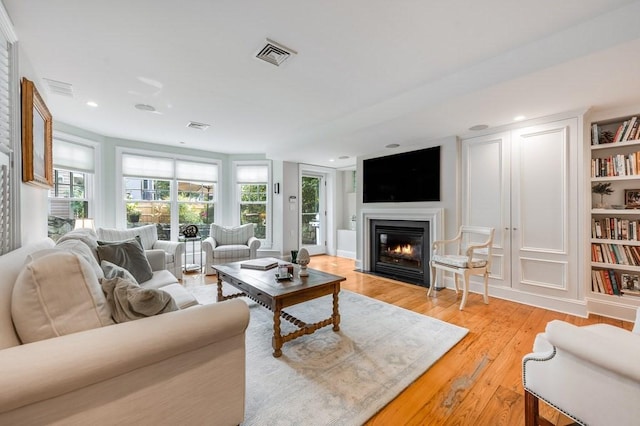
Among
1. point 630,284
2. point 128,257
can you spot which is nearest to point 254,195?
point 128,257

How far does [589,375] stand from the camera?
102 centimetres

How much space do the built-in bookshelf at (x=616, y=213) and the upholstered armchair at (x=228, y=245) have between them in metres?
4.48

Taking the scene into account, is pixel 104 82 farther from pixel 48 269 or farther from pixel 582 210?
pixel 582 210

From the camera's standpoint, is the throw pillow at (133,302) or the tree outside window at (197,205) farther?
the tree outside window at (197,205)

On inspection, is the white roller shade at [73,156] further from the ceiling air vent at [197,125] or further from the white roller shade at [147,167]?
the ceiling air vent at [197,125]

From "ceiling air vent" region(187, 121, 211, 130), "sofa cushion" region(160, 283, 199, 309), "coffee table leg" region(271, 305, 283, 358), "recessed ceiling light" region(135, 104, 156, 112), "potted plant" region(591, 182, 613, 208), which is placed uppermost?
"ceiling air vent" region(187, 121, 211, 130)

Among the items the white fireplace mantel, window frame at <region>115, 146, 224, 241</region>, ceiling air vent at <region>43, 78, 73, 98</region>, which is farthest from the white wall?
the white fireplace mantel

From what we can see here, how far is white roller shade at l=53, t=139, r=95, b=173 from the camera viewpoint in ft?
12.3

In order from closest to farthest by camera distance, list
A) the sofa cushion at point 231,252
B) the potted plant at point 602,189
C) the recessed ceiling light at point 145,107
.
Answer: the potted plant at point 602,189 < the recessed ceiling light at point 145,107 < the sofa cushion at point 231,252

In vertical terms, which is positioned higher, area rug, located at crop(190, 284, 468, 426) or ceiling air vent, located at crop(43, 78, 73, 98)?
ceiling air vent, located at crop(43, 78, 73, 98)

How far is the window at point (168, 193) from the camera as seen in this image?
482cm

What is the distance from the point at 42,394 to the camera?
842mm

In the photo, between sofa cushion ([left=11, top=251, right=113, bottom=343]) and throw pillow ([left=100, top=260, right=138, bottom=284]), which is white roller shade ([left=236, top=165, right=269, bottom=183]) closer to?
throw pillow ([left=100, top=260, right=138, bottom=284])

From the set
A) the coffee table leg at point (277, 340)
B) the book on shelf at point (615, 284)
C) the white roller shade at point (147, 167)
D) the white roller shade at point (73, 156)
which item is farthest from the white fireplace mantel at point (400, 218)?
the white roller shade at point (73, 156)
